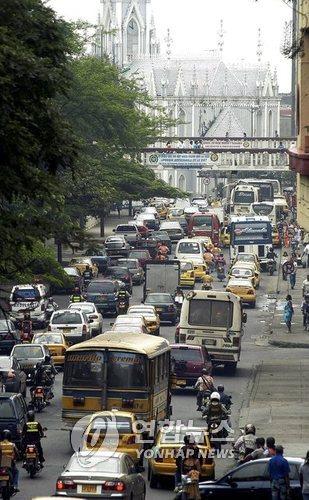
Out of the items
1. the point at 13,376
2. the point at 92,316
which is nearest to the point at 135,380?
the point at 13,376

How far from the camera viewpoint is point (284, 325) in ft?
204

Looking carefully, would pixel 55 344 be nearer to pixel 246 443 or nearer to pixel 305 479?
pixel 246 443

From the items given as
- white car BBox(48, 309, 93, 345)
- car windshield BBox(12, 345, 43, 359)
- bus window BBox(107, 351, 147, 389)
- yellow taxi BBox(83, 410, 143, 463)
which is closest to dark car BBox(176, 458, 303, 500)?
yellow taxi BBox(83, 410, 143, 463)

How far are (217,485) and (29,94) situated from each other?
6.48m

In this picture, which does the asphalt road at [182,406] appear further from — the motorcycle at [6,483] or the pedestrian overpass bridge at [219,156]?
the pedestrian overpass bridge at [219,156]

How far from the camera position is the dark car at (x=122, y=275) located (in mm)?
69438

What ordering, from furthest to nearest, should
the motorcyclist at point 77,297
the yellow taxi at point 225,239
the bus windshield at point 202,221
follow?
the bus windshield at point 202,221
the yellow taxi at point 225,239
the motorcyclist at point 77,297

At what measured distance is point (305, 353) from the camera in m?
54.0

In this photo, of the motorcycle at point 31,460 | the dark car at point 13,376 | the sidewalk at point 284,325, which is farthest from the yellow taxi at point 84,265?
the motorcycle at point 31,460

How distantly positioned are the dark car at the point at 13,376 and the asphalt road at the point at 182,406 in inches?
32.5

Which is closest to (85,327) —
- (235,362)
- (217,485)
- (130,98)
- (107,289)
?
(235,362)

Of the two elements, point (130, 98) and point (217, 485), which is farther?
point (130, 98)

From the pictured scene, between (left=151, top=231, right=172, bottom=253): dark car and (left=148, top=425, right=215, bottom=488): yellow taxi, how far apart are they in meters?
55.0

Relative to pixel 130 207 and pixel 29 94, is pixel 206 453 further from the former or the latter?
pixel 130 207
